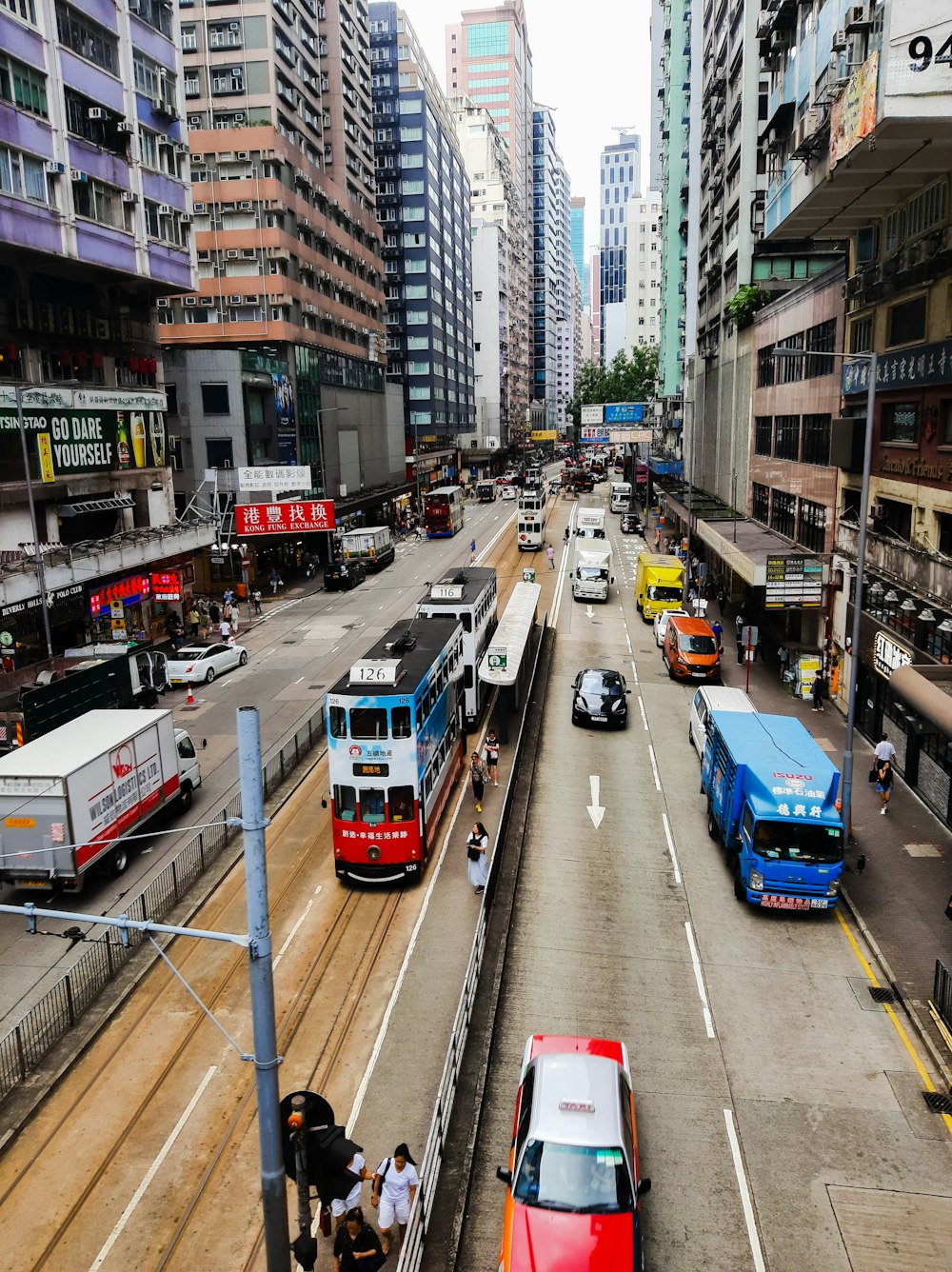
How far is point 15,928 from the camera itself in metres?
20.4

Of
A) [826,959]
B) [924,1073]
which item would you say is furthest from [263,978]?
[826,959]

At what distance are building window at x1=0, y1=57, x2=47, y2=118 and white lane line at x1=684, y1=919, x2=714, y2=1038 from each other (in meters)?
38.7

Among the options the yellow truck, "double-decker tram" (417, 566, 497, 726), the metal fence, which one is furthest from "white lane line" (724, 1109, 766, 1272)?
the yellow truck

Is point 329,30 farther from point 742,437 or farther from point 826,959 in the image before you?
point 826,959

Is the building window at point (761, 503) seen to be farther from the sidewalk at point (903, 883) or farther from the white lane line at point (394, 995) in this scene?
the white lane line at point (394, 995)

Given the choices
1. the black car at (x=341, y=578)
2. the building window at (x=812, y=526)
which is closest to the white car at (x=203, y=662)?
the black car at (x=341, y=578)

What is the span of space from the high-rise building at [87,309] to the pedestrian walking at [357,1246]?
26.3m

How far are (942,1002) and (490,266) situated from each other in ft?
571

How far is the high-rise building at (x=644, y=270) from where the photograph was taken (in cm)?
16975

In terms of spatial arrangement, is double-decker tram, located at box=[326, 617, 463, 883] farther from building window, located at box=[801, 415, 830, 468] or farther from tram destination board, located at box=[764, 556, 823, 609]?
building window, located at box=[801, 415, 830, 468]

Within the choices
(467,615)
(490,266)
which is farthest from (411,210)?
(467,615)

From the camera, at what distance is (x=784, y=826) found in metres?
19.4

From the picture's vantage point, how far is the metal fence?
15.3 m

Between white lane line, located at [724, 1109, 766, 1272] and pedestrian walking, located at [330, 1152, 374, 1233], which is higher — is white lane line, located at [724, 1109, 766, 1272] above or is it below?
below
